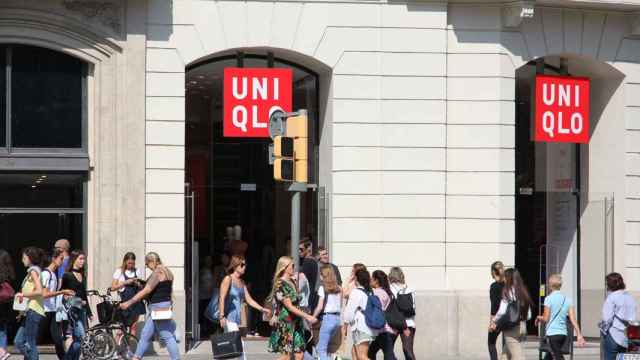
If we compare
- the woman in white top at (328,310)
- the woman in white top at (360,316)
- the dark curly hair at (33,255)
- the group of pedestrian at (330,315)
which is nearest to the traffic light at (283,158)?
the group of pedestrian at (330,315)

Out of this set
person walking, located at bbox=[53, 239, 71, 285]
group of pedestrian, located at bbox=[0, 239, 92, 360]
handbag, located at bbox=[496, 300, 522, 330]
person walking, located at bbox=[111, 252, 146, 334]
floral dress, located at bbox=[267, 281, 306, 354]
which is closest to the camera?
floral dress, located at bbox=[267, 281, 306, 354]

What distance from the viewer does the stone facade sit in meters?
20.6

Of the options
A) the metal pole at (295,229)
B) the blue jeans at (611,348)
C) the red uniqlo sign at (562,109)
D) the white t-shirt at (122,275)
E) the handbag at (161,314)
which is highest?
the red uniqlo sign at (562,109)

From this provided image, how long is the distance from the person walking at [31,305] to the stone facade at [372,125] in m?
3.05

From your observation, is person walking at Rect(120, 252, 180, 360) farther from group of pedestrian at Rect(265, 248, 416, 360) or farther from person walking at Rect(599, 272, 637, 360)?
person walking at Rect(599, 272, 637, 360)

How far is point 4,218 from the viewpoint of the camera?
20.7 meters

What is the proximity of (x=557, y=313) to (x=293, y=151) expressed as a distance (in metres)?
4.40

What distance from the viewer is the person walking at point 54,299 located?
695 inches

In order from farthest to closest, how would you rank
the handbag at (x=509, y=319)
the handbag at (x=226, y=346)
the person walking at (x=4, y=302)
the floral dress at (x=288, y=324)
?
the handbag at (x=509, y=319) < the person walking at (x=4, y=302) < the floral dress at (x=288, y=324) < the handbag at (x=226, y=346)

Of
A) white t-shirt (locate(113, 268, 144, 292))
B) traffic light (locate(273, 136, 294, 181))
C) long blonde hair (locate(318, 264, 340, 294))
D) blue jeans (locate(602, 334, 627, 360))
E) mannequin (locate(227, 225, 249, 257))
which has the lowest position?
blue jeans (locate(602, 334, 627, 360))

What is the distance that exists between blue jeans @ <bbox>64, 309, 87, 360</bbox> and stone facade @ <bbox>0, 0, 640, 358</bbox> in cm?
199

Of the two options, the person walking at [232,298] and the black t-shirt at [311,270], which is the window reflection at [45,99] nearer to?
the black t-shirt at [311,270]

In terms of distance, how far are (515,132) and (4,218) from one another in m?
9.17

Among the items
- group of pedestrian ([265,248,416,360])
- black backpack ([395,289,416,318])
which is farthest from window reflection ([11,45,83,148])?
black backpack ([395,289,416,318])
